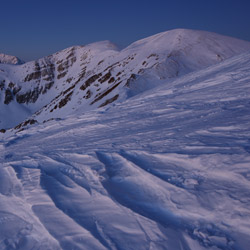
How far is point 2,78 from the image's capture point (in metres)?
83.0

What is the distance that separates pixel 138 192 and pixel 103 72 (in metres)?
41.6

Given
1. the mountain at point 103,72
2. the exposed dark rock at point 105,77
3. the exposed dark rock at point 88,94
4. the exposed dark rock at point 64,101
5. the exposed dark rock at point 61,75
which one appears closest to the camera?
the mountain at point 103,72

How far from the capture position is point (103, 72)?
42.4m

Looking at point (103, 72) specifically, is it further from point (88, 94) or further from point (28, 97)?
point (28, 97)

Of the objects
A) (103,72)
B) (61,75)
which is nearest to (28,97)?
(61,75)

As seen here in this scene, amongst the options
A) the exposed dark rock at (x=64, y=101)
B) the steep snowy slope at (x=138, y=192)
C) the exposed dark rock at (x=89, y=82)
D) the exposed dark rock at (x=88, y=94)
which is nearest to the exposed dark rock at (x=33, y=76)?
the exposed dark rock at (x=64, y=101)

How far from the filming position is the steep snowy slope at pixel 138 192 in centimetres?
196

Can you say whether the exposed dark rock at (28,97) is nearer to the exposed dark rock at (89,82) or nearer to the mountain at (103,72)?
the mountain at (103,72)

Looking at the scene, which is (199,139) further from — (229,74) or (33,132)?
(229,74)

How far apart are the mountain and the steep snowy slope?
12.4 m

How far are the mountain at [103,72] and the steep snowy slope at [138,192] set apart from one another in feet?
40.7

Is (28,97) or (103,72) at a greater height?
(103,72)

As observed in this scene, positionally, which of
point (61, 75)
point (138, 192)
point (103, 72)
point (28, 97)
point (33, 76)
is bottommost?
point (28, 97)

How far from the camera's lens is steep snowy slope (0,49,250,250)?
1.96 meters
